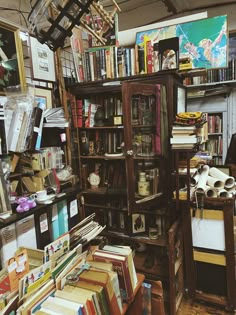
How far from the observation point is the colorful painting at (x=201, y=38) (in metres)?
2.06

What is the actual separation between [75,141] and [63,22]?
4.35ft

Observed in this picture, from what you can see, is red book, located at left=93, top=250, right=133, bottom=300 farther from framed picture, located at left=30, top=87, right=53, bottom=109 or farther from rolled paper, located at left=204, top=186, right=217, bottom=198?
framed picture, located at left=30, top=87, right=53, bottom=109

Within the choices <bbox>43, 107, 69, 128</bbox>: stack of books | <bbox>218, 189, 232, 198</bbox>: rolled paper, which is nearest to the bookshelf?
<bbox>218, 189, 232, 198</bbox>: rolled paper

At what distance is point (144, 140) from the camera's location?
83.7 inches

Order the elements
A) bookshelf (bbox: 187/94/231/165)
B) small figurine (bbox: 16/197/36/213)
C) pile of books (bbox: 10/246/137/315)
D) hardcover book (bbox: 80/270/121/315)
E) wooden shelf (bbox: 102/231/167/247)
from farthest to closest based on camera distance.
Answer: bookshelf (bbox: 187/94/231/165) → wooden shelf (bbox: 102/231/167/247) → small figurine (bbox: 16/197/36/213) → hardcover book (bbox: 80/270/121/315) → pile of books (bbox: 10/246/137/315)

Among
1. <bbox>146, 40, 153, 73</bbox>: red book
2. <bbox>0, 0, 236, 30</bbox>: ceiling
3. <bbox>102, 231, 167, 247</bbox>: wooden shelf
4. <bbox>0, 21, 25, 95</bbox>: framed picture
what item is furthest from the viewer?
<bbox>0, 0, 236, 30</bbox>: ceiling

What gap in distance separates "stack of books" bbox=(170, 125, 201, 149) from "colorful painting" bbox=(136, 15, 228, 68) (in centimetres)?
69

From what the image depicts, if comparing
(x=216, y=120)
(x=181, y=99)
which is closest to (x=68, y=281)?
(x=181, y=99)

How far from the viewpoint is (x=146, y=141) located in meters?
2.12

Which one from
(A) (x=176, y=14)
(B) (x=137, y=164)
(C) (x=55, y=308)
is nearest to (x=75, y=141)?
(B) (x=137, y=164)

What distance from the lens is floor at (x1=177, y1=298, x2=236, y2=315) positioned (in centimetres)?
189

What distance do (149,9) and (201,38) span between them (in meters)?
1.63

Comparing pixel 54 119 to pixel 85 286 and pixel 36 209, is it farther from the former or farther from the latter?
pixel 85 286

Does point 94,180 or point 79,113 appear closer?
point 79,113
